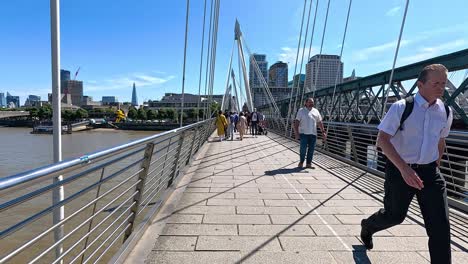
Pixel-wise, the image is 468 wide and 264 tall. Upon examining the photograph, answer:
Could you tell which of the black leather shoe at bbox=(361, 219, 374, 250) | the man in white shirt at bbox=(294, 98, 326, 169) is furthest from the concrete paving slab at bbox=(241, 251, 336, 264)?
the man in white shirt at bbox=(294, 98, 326, 169)

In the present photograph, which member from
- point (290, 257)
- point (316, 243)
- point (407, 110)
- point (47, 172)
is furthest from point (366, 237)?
point (47, 172)

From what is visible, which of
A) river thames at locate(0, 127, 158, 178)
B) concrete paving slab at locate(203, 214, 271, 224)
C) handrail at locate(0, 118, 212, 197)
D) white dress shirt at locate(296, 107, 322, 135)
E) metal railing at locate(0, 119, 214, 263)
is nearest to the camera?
handrail at locate(0, 118, 212, 197)

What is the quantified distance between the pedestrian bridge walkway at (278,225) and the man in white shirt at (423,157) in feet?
2.06

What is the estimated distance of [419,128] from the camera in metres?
2.66

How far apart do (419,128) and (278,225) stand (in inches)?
74.0

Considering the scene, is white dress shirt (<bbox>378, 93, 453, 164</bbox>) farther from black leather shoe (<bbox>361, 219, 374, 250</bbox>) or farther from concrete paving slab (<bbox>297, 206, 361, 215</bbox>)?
concrete paving slab (<bbox>297, 206, 361, 215</bbox>)

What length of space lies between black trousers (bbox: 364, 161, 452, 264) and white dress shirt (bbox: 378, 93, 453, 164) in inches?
3.8

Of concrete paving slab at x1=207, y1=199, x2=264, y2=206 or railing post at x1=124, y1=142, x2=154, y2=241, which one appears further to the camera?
concrete paving slab at x1=207, y1=199, x2=264, y2=206

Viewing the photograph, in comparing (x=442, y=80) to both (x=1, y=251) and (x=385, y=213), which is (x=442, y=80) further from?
(x=1, y=251)

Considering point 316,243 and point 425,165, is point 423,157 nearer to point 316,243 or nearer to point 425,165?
point 425,165

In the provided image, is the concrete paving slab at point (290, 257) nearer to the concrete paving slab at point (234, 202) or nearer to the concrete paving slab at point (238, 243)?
the concrete paving slab at point (238, 243)

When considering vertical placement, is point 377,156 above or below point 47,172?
below

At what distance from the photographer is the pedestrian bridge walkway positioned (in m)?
3.12

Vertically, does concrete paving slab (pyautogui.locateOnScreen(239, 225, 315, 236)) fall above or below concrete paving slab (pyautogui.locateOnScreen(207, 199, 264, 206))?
above
